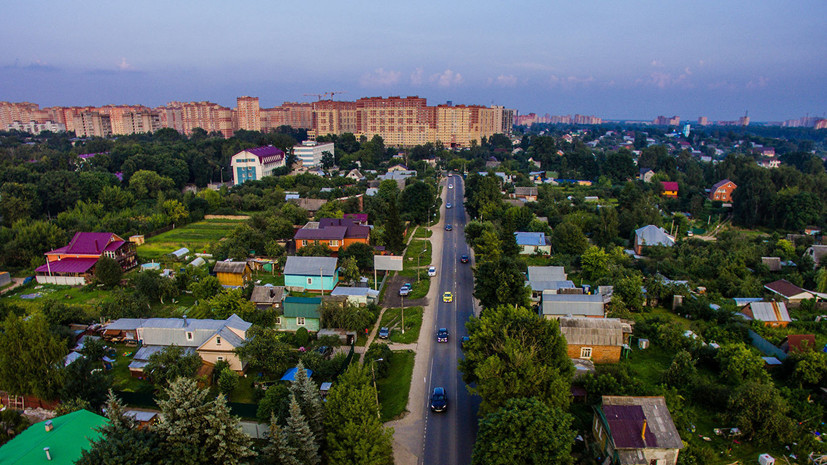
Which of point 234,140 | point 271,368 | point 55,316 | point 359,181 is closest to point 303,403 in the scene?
point 271,368

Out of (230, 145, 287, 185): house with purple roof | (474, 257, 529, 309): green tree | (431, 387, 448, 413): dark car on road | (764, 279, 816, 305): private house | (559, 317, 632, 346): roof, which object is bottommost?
(431, 387, 448, 413): dark car on road

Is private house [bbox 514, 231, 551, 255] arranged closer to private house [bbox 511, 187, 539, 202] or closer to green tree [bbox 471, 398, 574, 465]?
private house [bbox 511, 187, 539, 202]

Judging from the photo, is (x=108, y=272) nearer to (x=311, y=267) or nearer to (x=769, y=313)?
(x=311, y=267)

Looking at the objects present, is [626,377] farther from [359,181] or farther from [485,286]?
[359,181]

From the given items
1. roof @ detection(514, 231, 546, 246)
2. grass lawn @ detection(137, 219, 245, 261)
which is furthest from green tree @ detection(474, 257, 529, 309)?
grass lawn @ detection(137, 219, 245, 261)

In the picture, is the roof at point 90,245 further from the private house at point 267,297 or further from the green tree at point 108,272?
the private house at point 267,297

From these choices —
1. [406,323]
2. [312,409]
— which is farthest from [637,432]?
[406,323]
